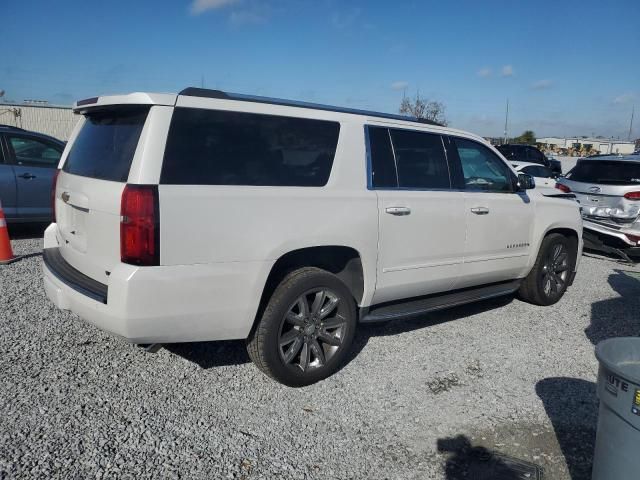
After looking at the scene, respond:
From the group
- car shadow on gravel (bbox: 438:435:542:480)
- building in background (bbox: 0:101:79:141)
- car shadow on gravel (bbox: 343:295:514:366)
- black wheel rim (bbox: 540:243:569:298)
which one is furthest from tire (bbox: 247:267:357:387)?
building in background (bbox: 0:101:79:141)

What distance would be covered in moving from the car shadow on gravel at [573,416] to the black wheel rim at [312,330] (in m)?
1.53

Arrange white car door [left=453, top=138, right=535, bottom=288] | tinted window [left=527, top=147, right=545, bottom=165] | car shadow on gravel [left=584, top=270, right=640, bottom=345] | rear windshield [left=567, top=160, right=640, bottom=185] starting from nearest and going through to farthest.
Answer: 1. white car door [left=453, top=138, right=535, bottom=288]
2. car shadow on gravel [left=584, top=270, right=640, bottom=345]
3. rear windshield [left=567, top=160, right=640, bottom=185]
4. tinted window [left=527, top=147, right=545, bottom=165]

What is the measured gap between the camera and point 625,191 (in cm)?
846

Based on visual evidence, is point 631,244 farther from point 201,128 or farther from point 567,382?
point 201,128

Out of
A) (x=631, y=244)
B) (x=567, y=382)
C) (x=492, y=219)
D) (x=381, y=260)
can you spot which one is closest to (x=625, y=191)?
(x=631, y=244)

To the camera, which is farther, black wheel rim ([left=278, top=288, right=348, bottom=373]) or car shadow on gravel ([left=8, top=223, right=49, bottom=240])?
car shadow on gravel ([left=8, top=223, right=49, bottom=240])

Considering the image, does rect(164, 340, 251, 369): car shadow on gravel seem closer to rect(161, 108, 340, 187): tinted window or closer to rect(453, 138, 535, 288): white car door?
rect(161, 108, 340, 187): tinted window

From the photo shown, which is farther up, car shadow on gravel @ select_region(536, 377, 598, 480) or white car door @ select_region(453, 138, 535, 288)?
white car door @ select_region(453, 138, 535, 288)

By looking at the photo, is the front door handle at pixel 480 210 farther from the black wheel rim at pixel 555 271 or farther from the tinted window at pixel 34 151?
the tinted window at pixel 34 151

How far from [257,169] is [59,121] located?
3302 cm

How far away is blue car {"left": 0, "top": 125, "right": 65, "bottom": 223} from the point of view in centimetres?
768

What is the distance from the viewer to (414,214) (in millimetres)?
4227

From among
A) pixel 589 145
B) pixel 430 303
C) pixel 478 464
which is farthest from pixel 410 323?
pixel 589 145

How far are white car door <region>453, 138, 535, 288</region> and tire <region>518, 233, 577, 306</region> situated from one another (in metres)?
0.30
